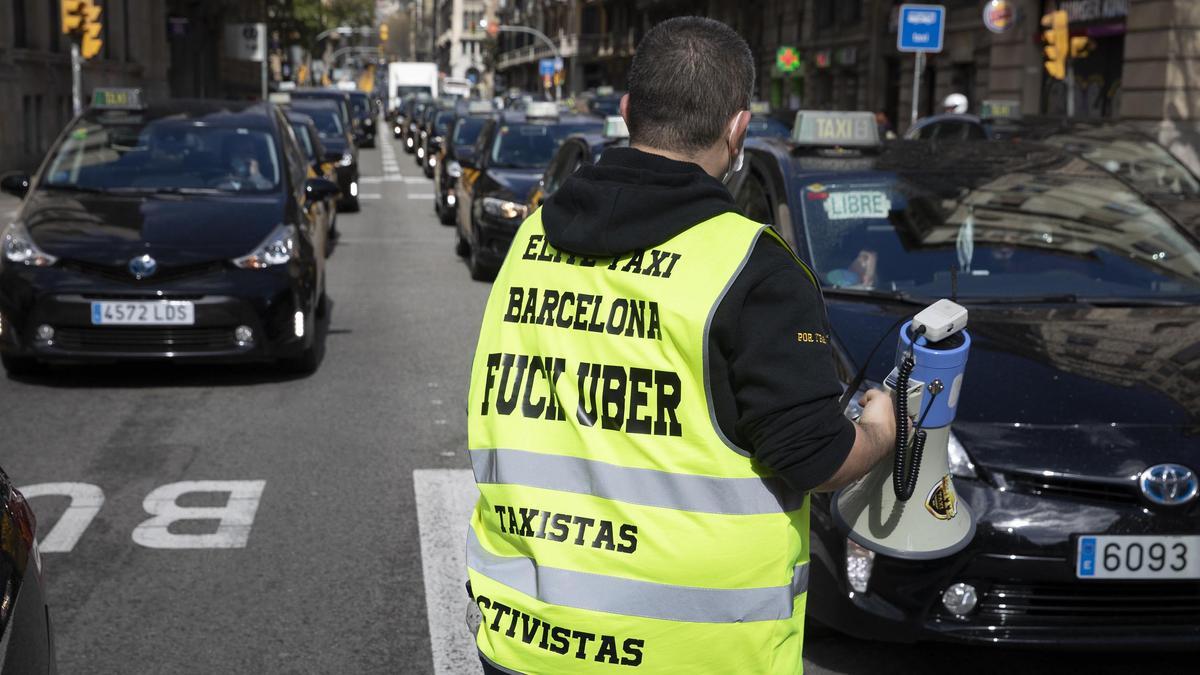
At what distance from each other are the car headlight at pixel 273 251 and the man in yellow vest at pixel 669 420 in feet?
21.8

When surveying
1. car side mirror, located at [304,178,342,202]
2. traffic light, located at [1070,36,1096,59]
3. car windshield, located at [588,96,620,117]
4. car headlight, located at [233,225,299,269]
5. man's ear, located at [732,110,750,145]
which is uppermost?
traffic light, located at [1070,36,1096,59]

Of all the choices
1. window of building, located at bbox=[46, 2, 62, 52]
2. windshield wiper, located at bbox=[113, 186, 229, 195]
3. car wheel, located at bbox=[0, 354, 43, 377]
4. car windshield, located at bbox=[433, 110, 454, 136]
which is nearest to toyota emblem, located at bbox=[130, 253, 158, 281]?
car wheel, located at bbox=[0, 354, 43, 377]

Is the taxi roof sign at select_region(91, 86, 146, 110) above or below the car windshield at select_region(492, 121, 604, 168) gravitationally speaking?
above

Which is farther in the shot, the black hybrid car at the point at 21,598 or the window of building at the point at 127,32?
the window of building at the point at 127,32

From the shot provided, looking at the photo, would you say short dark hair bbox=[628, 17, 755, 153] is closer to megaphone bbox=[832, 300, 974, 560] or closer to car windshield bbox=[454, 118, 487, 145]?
megaphone bbox=[832, 300, 974, 560]

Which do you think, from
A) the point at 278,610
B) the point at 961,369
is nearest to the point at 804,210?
the point at 278,610

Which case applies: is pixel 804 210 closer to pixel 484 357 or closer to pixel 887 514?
pixel 887 514

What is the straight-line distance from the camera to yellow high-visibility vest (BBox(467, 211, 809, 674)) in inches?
90.4

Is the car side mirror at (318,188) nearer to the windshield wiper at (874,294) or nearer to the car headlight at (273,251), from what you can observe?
the car headlight at (273,251)

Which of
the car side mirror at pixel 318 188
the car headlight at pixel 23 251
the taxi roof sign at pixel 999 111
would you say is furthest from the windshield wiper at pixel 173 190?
the taxi roof sign at pixel 999 111

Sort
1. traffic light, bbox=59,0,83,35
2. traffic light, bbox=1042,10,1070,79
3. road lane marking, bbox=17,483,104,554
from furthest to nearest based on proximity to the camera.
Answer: traffic light, bbox=59,0,83,35
traffic light, bbox=1042,10,1070,79
road lane marking, bbox=17,483,104,554

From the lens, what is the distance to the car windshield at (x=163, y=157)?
977 cm

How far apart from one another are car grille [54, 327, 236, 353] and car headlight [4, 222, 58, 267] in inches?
15.7

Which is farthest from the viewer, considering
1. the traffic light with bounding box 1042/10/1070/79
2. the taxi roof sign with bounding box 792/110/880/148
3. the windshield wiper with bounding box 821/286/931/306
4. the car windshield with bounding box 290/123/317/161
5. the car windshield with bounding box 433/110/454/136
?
the car windshield with bounding box 433/110/454/136
